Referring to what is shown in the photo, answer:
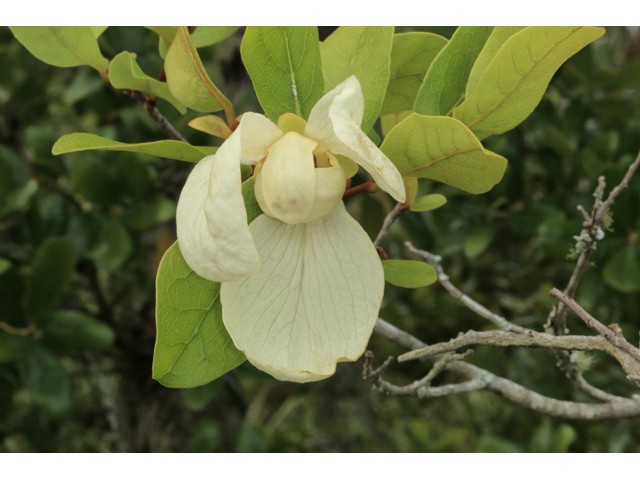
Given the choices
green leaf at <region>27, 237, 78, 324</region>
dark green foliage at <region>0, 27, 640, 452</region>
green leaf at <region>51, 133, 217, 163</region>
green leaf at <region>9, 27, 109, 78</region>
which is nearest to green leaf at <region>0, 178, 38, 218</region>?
dark green foliage at <region>0, 27, 640, 452</region>

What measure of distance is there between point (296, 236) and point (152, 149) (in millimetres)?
127

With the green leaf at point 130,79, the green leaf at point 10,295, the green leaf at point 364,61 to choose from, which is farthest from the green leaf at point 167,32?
the green leaf at point 10,295

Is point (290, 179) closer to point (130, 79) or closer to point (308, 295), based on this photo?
point (308, 295)

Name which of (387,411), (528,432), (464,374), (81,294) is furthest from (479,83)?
(387,411)

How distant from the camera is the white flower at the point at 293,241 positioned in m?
0.32

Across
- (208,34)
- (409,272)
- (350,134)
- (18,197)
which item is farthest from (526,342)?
(18,197)

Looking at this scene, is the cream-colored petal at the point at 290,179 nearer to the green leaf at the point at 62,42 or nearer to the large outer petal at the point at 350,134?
the large outer petal at the point at 350,134

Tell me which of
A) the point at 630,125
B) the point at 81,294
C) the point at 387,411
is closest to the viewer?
the point at 630,125

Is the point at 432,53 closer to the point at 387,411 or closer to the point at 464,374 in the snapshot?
the point at 464,374

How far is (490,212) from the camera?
109 centimetres

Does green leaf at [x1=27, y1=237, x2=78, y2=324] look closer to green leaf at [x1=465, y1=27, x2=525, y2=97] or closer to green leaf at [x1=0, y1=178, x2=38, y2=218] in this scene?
green leaf at [x1=0, y1=178, x2=38, y2=218]

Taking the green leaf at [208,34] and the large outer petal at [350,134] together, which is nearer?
the large outer petal at [350,134]

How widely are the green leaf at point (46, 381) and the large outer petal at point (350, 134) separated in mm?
722

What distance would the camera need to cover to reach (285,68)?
0.41 metres
